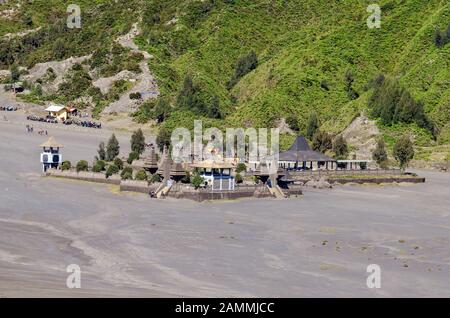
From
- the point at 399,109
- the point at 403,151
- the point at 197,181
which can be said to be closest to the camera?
the point at 197,181

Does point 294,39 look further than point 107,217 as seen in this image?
Yes

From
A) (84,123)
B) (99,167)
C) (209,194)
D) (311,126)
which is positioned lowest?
(209,194)

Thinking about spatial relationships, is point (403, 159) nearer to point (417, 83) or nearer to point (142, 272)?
point (417, 83)

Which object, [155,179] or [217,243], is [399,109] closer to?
[155,179]

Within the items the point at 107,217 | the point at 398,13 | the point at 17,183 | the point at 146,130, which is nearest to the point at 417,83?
the point at 398,13
